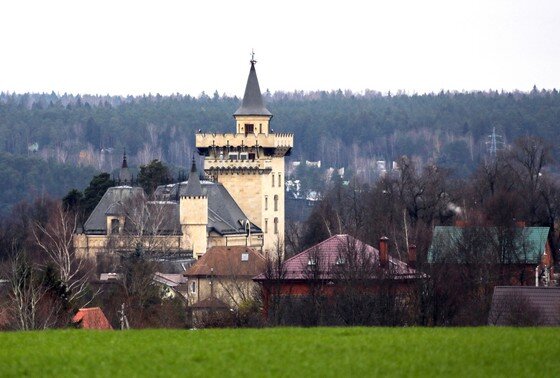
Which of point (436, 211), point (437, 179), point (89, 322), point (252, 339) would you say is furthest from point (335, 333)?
point (437, 179)

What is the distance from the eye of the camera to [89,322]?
48812mm

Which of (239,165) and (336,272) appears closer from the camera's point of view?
(336,272)

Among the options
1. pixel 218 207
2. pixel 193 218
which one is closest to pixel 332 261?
pixel 193 218

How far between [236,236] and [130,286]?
28.7m

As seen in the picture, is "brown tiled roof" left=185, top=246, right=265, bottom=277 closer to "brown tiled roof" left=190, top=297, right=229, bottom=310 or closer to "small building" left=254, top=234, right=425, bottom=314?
"brown tiled roof" left=190, top=297, right=229, bottom=310

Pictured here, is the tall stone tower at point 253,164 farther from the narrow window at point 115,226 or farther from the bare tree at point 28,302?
the bare tree at point 28,302

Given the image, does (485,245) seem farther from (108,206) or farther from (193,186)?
(108,206)

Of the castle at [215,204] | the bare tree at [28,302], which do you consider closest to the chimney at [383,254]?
the bare tree at [28,302]

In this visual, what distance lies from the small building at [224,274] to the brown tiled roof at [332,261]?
8232 millimetres

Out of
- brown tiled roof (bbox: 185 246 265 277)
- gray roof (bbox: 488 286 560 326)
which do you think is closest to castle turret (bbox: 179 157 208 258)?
brown tiled roof (bbox: 185 246 265 277)

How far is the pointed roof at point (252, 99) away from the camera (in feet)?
346

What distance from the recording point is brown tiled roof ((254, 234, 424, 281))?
180ft

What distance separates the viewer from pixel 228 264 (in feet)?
251

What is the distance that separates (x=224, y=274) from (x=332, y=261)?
16913 mm
